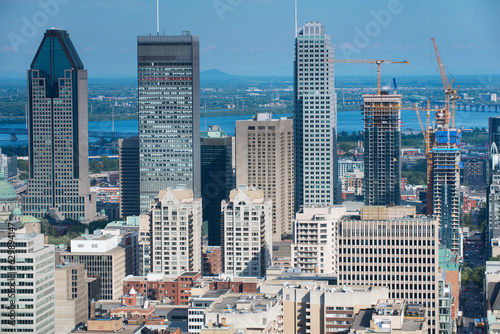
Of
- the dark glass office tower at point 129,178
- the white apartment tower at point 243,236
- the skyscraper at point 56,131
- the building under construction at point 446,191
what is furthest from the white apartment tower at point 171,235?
the skyscraper at point 56,131

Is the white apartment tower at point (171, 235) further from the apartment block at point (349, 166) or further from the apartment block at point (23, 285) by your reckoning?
the apartment block at point (349, 166)

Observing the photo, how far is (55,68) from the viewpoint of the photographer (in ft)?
409

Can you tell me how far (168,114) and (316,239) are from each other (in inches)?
1275

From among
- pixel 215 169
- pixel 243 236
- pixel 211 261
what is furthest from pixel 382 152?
pixel 243 236

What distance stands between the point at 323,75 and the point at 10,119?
85549mm

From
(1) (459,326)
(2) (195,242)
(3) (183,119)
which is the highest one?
(3) (183,119)

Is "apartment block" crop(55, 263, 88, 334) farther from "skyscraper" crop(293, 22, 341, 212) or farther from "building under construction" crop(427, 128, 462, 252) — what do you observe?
"skyscraper" crop(293, 22, 341, 212)

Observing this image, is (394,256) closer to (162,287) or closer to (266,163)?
(162,287)

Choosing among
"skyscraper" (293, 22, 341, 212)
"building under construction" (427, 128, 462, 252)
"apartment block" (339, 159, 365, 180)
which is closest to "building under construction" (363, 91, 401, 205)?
"skyscraper" (293, 22, 341, 212)

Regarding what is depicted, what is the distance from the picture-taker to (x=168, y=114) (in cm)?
10531

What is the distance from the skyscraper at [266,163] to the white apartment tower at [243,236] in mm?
22269

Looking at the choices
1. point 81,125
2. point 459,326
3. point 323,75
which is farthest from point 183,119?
point 459,326

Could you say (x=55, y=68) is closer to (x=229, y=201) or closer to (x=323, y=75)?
(x=323, y=75)

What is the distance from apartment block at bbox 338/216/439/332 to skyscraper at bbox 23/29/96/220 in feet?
210
